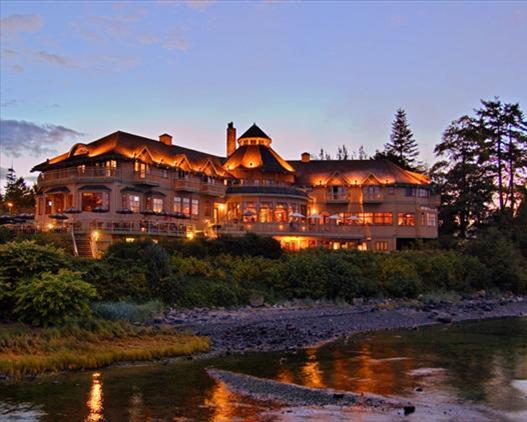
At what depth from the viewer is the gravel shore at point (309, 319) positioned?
26234 mm

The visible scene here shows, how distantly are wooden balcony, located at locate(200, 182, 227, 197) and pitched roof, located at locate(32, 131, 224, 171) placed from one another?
6.85 feet

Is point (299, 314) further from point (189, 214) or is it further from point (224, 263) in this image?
point (189, 214)

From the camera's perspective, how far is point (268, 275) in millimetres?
39844

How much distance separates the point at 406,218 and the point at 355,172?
21.6 feet

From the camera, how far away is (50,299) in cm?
2367

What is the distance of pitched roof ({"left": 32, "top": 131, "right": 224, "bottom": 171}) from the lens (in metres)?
47.8

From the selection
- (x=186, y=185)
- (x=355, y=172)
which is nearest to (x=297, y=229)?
(x=186, y=185)

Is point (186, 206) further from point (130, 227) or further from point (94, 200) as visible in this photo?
point (130, 227)

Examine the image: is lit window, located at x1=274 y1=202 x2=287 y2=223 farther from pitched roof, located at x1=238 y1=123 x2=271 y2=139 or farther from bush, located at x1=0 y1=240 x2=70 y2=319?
bush, located at x1=0 y1=240 x2=70 y2=319

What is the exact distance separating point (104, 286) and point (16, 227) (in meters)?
10.6

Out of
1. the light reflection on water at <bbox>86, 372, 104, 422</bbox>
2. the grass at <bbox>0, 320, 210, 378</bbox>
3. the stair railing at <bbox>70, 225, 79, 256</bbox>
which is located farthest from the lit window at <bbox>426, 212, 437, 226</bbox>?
the light reflection on water at <bbox>86, 372, 104, 422</bbox>

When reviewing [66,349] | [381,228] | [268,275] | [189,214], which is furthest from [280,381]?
[381,228]

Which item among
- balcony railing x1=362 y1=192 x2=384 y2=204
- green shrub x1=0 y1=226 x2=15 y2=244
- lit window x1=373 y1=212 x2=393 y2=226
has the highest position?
balcony railing x1=362 y1=192 x2=384 y2=204

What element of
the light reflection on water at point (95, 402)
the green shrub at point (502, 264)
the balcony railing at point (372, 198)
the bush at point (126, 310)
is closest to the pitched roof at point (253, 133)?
the balcony railing at point (372, 198)
